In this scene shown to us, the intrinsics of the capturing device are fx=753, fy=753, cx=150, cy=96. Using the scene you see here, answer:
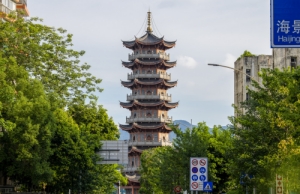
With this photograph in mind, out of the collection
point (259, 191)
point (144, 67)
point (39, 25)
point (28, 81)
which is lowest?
point (259, 191)

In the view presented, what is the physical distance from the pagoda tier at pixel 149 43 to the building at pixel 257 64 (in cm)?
3544

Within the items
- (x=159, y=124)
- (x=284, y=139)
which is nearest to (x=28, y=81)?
(x=284, y=139)

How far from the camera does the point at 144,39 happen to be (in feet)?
432

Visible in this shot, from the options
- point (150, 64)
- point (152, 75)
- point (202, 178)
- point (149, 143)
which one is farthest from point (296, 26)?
→ point (150, 64)

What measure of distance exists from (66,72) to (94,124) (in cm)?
2245

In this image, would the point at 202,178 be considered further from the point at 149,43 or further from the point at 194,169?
the point at 149,43

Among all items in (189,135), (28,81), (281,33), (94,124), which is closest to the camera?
(281,33)

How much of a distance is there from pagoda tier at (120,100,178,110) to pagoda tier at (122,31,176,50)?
9910mm

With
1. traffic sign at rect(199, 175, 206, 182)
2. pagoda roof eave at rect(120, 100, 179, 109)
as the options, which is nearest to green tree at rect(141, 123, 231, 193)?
traffic sign at rect(199, 175, 206, 182)

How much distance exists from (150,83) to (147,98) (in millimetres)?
2628

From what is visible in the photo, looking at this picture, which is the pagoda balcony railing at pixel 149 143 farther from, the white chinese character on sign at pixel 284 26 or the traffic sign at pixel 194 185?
the white chinese character on sign at pixel 284 26

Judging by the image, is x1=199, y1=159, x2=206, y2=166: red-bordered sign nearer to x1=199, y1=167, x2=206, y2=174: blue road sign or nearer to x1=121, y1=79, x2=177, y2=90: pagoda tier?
x1=199, y1=167, x2=206, y2=174: blue road sign

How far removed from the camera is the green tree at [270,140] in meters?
35.0

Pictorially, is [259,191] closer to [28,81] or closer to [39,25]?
[28,81]
